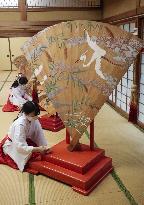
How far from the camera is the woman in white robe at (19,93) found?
21.4ft

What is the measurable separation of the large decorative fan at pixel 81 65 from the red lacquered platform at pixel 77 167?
12.7 inches

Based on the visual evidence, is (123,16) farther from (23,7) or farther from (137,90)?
(23,7)

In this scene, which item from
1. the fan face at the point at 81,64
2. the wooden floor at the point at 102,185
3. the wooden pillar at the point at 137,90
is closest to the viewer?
the wooden floor at the point at 102,185

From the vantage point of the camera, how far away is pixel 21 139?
3682 mm

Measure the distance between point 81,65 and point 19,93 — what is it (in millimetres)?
3545

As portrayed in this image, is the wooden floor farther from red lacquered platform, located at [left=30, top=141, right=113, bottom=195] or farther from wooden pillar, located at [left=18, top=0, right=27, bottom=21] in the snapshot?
wooden pillar, located at [left=18, top=0, right=27, bottom=21]

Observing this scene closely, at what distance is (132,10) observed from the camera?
5.45 meters

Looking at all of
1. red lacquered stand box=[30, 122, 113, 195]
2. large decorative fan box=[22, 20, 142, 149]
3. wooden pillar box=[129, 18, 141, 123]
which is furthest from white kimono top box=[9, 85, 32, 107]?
large decorative fan box=[22, 20, 142, 149]

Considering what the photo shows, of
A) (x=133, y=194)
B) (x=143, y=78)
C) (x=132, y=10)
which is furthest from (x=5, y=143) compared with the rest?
(x=132, y=10)

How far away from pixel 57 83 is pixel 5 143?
1.23 m

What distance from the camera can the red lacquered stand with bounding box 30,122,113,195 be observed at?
10.9ft

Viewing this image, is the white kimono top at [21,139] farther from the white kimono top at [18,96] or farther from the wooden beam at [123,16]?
the wooden beam at [123,16]

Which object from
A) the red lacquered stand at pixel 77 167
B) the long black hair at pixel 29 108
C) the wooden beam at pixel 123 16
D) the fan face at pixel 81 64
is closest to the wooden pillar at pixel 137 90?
→ the wooden beam at pixel 123 16

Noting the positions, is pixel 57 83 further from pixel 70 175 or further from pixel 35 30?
pixel 35 30
